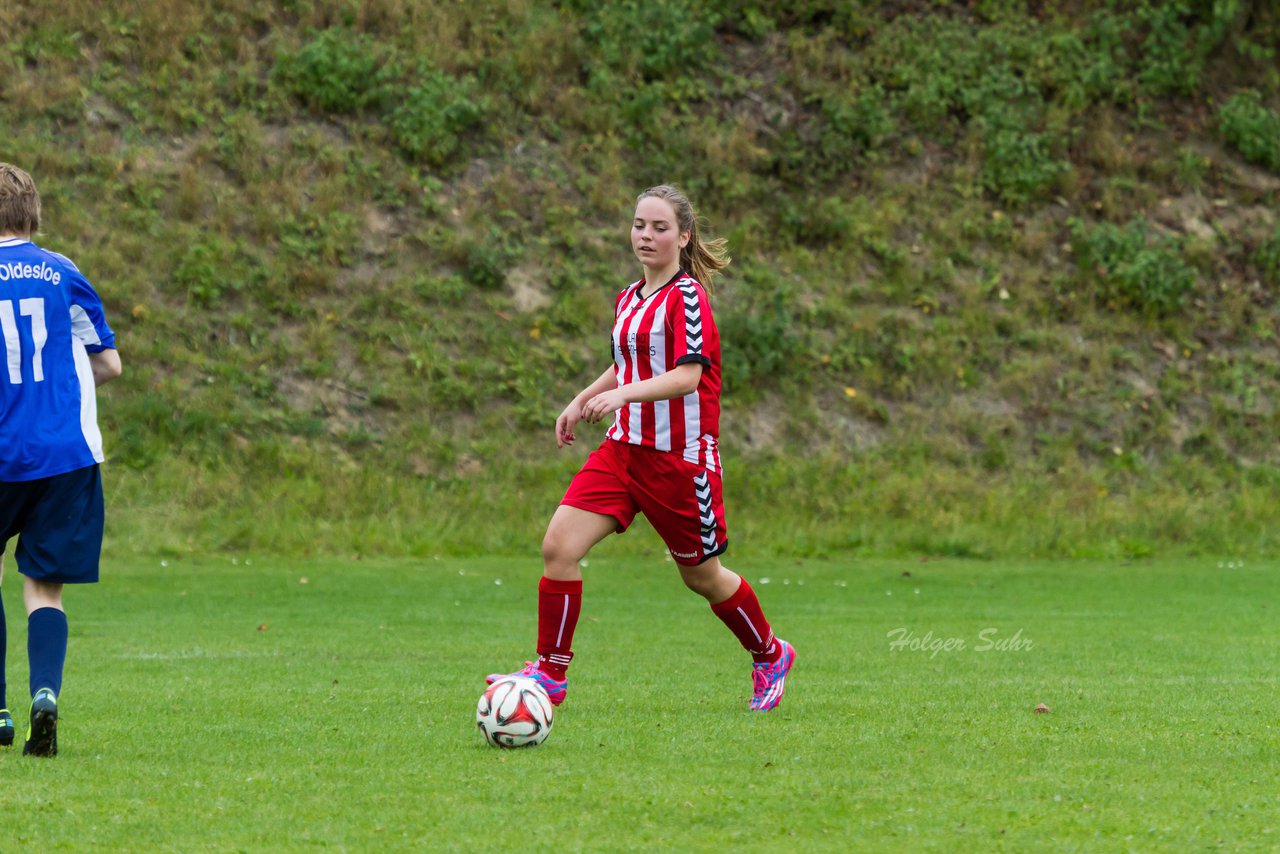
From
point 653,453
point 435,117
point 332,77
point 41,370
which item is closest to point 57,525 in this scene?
point 41,370

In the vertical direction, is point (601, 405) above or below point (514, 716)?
above

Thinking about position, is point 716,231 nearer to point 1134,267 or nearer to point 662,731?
point 1134,267

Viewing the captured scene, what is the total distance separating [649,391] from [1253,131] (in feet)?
58.6

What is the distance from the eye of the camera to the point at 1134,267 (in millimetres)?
20125

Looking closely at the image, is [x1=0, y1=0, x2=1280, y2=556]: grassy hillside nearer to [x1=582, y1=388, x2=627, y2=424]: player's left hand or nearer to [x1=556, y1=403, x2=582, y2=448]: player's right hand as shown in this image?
[x1=556, y1=403, x2=582, y2=448]: player's right hand

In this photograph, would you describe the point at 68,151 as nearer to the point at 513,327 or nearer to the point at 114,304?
the point at 114,304

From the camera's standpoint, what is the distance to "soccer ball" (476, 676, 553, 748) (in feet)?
18.9

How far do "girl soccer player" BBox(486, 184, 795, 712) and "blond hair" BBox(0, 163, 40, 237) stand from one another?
2187 mm

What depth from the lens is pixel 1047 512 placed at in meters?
17.3

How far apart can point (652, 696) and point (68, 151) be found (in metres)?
14.4

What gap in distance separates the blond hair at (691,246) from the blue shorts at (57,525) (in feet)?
8.57

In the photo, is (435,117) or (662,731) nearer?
Result: (662,731)

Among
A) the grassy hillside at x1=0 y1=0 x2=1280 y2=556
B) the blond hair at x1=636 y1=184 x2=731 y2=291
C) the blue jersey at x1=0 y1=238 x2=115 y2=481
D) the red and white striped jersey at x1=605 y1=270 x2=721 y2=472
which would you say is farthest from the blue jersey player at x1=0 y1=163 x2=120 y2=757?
the grassy hillside at x1=0 y1=0 x2=1280 y2=556

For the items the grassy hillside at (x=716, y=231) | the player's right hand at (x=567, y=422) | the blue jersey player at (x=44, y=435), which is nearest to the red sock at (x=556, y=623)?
the player's right hand at (x=567, y=422)
